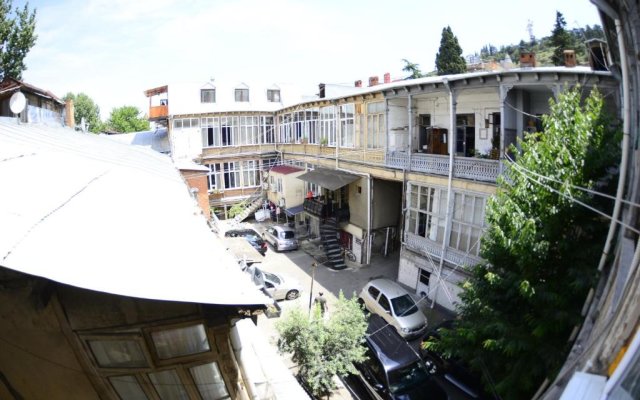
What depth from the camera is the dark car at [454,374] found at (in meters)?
11.9

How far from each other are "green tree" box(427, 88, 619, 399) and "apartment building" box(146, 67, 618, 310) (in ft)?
6.19

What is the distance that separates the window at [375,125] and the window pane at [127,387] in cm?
1937

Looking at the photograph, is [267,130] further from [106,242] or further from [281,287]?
[106,242]

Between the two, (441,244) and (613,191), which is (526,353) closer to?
(613,191)

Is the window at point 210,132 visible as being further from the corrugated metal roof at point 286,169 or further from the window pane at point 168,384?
the window pane at point 168,384

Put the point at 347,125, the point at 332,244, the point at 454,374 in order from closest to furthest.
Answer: the point at 454,374
the point at 332,244
the point at 347,125

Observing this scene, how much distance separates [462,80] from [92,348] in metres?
15.6

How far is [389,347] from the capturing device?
12.5 meters

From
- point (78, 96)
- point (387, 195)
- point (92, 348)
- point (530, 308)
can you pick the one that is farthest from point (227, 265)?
point (78, 96)

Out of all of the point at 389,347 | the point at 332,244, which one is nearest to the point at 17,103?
the point at 389,347

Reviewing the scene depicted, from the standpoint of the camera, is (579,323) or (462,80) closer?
(579,323)

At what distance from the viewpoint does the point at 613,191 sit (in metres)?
7.86

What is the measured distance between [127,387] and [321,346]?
8682mm

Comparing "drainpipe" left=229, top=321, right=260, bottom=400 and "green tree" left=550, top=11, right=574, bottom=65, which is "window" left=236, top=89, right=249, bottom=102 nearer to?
"green tree" left=550, top=11, right=574, bottom=65
